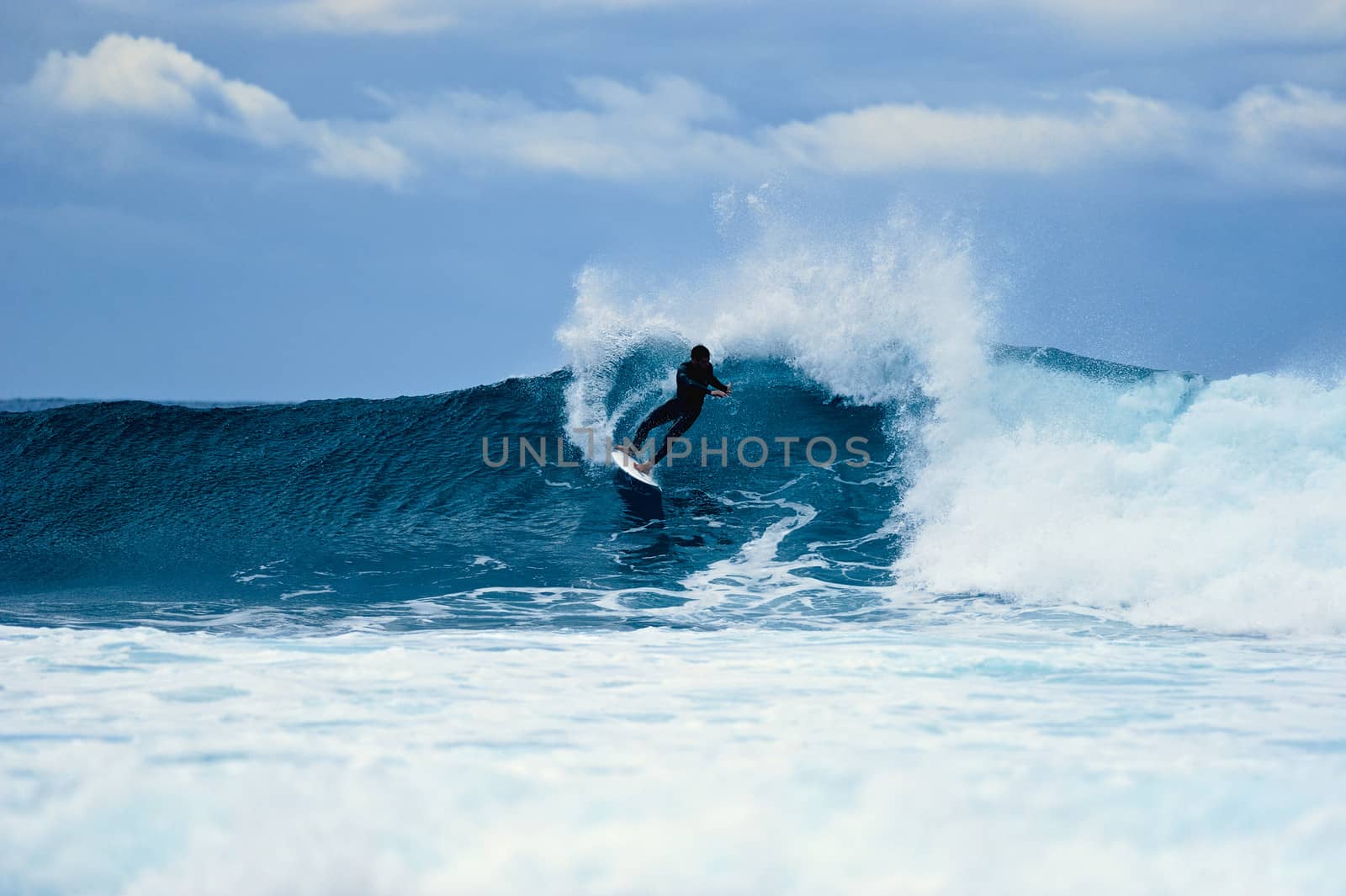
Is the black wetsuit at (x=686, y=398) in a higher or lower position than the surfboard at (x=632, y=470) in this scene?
higher

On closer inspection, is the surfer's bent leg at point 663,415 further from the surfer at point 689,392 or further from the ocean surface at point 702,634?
the ocean surface at point 702,634

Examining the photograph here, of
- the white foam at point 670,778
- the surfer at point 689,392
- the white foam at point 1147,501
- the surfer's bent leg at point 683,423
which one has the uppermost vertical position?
the surfer at point 689,392

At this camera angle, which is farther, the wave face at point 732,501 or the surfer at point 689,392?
the surfer at point 689,392

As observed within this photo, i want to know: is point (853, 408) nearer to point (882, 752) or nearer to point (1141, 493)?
point (1141, 493)

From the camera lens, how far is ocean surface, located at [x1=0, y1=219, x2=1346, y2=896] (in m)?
3.37

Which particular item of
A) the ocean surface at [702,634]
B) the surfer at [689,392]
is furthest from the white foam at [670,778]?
the surfer at [689,392]

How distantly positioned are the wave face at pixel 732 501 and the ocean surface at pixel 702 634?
0.16ft

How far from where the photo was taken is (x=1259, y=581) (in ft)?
24.1

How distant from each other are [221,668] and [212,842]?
7.74 feet

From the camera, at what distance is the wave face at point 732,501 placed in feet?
25.9

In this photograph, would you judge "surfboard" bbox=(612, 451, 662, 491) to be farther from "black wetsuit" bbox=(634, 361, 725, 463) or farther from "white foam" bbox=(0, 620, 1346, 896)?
"white foam" bbox=(0, 620, 1346, 896)

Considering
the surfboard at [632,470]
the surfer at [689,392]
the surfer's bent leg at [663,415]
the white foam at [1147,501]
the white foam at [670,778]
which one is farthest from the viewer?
the surfboard at [632,470]

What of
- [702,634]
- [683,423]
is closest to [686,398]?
[683,423]

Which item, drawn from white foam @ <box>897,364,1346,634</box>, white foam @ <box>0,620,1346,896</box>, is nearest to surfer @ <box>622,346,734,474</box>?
white foam @ <box>897,364,1346,634</box>
